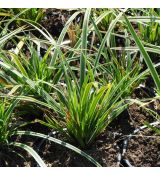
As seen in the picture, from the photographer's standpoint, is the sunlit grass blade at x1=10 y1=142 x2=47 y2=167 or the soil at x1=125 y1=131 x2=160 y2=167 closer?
the sunlit grass blade at x1=10 y1=142 x2=47 y2=167

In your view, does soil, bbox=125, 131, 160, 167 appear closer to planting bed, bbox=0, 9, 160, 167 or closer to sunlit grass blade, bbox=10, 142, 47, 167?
planting bed, bbox=0, 9, 160, 167

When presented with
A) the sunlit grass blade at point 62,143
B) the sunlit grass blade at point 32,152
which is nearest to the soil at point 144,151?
the sunlit grass blade at point 62,143

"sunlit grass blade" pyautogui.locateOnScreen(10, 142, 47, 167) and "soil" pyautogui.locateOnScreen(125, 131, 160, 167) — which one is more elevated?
"sunlit grass blade" pyautogui.locateOnScreen(10, 142, 47, 167)

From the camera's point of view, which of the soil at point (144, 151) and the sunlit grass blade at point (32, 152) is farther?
the soil at point (144, 151)

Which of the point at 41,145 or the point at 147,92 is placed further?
the point at 147,92

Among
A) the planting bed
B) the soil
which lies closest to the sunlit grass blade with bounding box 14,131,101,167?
the planting bed

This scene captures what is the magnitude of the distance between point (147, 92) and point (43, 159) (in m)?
0.49

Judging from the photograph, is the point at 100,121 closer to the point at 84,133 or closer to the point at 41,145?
the point at 84,133

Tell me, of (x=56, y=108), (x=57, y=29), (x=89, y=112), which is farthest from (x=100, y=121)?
(x=57, y=29)

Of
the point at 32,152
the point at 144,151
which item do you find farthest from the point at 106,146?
the point at 32,152

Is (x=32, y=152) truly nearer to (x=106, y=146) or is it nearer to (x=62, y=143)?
(x=62, y=143)

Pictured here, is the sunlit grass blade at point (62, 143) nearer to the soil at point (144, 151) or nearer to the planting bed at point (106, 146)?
the planting bed at point (106, 146)
